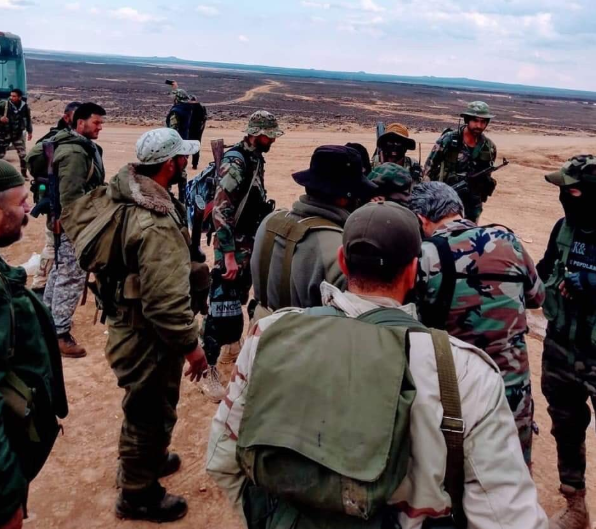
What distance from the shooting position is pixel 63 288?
15.9ft

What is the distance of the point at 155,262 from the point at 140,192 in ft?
1.20

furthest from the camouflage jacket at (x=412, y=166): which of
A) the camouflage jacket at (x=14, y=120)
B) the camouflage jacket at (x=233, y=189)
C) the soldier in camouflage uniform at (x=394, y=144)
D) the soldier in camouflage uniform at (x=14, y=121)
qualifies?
the camouflage jacket at (x=14, y=120)

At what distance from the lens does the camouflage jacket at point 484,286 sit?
2236 mm

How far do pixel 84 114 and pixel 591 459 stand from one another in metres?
4.62

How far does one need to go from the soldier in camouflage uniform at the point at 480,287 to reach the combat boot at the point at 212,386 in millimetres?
2441

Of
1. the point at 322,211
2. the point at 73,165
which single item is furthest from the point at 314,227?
the point at 73,165

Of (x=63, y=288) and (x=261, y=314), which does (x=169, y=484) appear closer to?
(x=261, y=314)

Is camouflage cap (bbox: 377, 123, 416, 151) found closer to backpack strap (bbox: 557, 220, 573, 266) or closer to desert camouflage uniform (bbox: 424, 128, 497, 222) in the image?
desert camouflage uniform (bbox: 424, 128, 497, 222)

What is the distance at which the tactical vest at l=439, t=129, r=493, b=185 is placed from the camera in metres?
6.41

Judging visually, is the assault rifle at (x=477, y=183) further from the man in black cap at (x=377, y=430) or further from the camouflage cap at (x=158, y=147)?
the man in black cap at (x=377, y=430)

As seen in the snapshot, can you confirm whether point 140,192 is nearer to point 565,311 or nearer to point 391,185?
point 391,185

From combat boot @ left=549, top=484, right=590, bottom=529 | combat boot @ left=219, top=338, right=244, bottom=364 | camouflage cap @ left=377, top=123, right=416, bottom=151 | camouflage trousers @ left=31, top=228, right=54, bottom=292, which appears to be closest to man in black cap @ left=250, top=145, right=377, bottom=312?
combat boot @ left=549, top=484, right=590, bottom=529

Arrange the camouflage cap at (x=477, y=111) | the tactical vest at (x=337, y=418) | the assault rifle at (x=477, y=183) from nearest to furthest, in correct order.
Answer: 1. the tactical vest at (x=337, y=418)
2. the camouflage cap at (x=477, y=111)
3. the assault rifle at (x=477, y=183)

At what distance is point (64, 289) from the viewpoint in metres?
4.85
